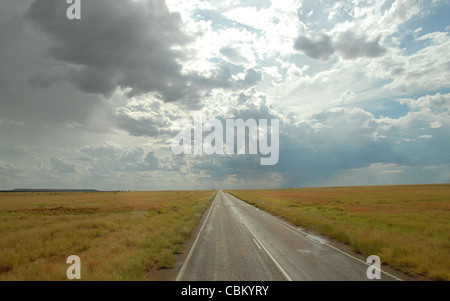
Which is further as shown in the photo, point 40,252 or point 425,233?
point 425,233

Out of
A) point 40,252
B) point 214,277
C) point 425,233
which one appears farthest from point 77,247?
point 425,233

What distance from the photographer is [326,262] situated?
32.7ft

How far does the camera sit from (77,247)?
14289mm

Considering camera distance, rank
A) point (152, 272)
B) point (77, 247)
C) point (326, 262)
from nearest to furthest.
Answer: point (152, 272) → point (326, 262) → point (77, 247)

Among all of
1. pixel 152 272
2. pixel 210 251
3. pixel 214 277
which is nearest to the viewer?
pixel 214 277
